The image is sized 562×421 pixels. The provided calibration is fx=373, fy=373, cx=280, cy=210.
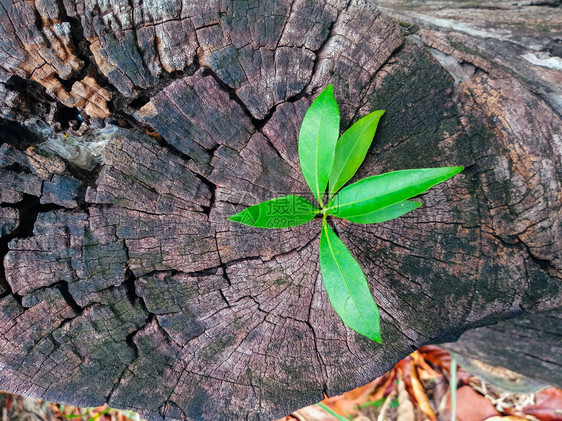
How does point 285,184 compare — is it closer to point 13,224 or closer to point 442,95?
point 442,95

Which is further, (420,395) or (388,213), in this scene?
(420,395)

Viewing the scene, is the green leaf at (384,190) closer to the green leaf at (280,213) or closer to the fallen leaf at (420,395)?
the green leaf at (280,213)

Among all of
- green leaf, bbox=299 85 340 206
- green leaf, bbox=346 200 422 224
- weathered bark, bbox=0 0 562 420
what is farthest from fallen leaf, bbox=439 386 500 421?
green leaf, bbox=299 85 340 206

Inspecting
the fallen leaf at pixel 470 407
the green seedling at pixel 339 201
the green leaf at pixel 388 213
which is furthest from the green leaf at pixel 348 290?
the fallen leaf at pixel 470 407

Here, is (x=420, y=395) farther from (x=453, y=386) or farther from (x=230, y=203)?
(x=230, y=203)

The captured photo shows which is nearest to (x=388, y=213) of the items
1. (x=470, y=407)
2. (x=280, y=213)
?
(x=280, y=213)
